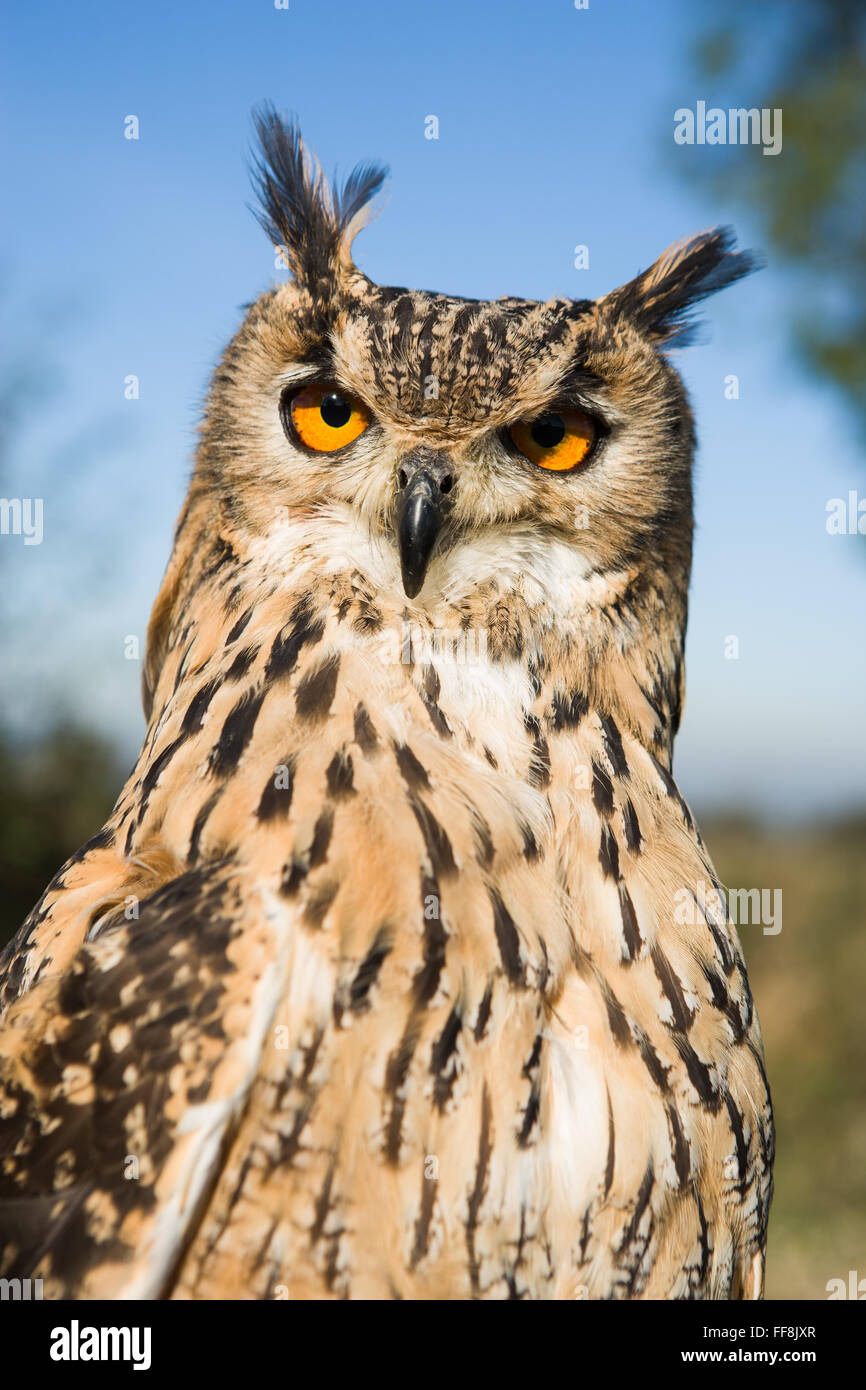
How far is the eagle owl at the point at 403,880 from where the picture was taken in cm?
154

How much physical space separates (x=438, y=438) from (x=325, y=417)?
0.24 metres

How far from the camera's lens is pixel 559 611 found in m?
2.04

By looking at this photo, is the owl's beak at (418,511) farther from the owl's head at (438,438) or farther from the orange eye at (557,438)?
the orange eye at (557,438)

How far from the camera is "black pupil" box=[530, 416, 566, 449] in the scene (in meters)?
2.07

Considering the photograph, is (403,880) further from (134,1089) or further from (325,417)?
(325,417)

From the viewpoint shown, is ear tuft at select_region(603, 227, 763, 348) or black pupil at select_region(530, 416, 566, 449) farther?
ear tuft at select_region(603, 227, 763, 348)

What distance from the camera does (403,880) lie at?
5.44 ft

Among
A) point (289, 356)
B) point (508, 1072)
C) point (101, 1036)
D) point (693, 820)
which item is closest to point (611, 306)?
point (289, 356)

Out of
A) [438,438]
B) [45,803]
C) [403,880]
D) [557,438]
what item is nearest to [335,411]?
[438,438]

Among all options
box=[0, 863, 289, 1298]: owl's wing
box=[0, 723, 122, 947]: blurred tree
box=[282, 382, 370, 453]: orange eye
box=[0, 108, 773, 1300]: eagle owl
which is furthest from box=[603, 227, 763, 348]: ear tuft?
box=[0, 723, 122, 947]: blurred tree

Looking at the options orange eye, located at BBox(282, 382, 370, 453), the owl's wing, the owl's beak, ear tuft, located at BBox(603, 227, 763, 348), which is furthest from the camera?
ear tuft, located at BBox(603, 227, 763, 348)

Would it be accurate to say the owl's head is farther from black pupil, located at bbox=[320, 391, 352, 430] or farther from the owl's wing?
the owl's wing

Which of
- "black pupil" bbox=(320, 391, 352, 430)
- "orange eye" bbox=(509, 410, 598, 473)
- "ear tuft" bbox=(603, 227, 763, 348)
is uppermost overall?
"ear tuft" bbox=(603, 227, 763, 348)
